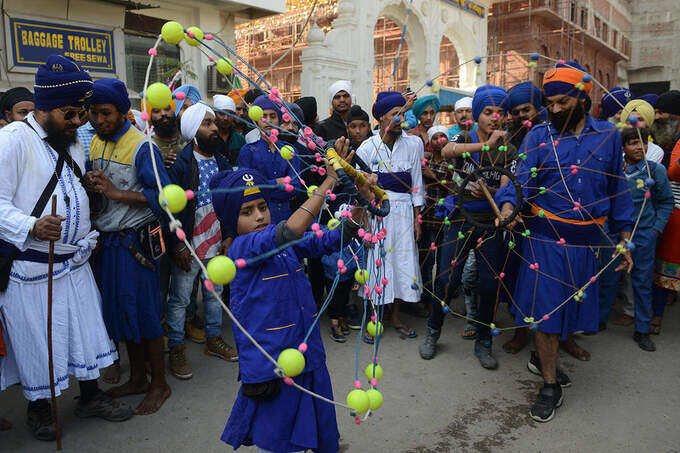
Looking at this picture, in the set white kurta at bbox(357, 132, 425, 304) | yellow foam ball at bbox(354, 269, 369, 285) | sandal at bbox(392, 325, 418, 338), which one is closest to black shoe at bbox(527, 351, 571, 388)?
sandal at bbox(392, 325, 418, 338)

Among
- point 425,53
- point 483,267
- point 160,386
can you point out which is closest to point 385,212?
point 483,267

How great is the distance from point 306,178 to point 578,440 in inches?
128

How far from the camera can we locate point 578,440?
3.18 m

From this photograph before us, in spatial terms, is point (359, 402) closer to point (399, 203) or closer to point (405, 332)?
point (405, 332)

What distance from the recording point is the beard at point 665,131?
17.6ft

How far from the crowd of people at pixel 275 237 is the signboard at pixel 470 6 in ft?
48.1

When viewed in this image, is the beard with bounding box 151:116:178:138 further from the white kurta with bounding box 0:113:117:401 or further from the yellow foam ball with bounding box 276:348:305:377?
the yellow foam ball with bounding box 276:348:305:377

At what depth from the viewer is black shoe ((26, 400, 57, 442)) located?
10.3 ft

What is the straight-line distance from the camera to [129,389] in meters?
3.68

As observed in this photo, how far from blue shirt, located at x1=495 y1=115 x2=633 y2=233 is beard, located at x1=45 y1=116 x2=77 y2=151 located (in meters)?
2.90

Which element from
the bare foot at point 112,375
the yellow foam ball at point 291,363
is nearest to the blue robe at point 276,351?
the yellow foam ball at point 291,363

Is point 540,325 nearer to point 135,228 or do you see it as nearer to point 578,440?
point 578,440

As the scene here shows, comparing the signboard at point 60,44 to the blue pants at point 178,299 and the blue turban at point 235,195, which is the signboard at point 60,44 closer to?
the blue pants at point 178,299

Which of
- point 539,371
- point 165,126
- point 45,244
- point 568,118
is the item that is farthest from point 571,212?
point 45,244
